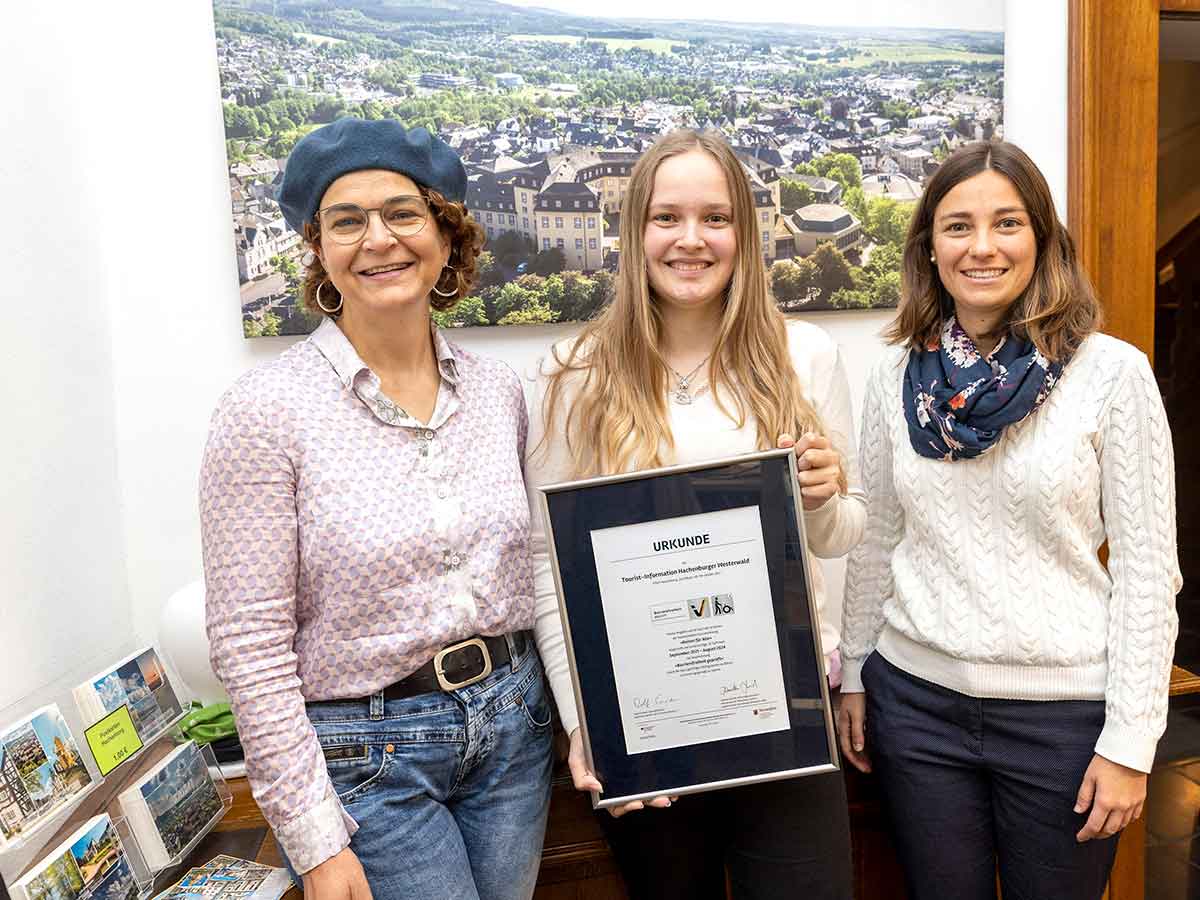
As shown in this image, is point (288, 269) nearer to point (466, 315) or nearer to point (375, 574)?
point (466, 315)

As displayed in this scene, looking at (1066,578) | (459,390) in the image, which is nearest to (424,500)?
→ (459,390)

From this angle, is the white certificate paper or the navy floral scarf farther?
the navy floral scarf

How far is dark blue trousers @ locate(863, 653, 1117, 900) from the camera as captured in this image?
134 cm

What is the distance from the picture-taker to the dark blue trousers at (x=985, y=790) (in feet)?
4.39

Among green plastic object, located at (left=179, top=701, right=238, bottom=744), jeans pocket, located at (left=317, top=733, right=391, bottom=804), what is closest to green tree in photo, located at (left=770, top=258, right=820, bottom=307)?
jeans pocket, located at (left=317, top=733, right=391, bottom=804)

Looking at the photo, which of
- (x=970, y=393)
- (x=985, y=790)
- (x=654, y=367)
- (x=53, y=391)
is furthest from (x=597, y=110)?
(x=985, y=790)

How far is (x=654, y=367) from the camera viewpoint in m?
1.37

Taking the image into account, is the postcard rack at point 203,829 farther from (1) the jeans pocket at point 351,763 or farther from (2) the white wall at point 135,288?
(1) the jeans pocket at point 351,763

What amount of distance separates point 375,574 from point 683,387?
56cm

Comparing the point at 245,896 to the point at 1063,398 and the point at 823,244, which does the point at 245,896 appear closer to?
the point at 1063,398

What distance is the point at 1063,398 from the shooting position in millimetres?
1348

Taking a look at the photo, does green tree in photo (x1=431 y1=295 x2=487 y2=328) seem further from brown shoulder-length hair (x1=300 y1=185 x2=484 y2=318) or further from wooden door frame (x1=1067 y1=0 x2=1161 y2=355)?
wooden door frame (x1=1067 y1=0 x2=1161 y2=355)

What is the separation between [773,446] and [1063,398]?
1.52 ft

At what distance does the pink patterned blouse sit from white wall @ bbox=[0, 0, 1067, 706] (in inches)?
26.3
